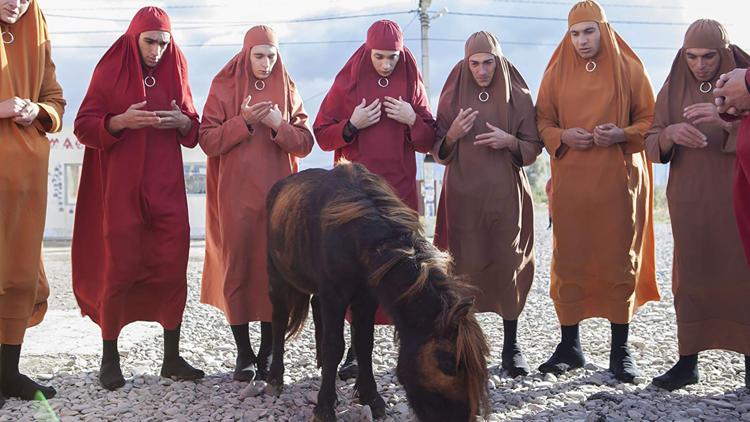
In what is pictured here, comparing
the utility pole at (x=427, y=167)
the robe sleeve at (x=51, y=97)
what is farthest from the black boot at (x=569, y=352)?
the utility pole at (x=427, y=167)

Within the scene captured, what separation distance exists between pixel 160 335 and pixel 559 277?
454 centimetres

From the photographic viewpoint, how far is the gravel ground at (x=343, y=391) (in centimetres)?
518

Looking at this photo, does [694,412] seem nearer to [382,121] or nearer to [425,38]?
[382,121]

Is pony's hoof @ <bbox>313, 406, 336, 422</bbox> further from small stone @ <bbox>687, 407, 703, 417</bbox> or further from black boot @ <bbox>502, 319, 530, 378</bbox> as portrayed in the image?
small stone @ <bbox>687, 407, 703, 417</bbox>

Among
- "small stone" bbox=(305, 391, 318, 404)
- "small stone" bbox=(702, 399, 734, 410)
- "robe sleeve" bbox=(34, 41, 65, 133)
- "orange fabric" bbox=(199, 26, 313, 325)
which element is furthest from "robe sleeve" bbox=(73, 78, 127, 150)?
"small stone" bbox=(702, 399, 734, 410)

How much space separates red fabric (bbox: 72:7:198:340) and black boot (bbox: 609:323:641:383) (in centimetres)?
361

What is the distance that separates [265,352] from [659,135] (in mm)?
3577

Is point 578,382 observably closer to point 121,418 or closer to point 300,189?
point 300,189

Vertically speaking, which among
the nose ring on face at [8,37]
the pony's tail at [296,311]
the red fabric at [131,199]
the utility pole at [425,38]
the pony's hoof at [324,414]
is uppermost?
the utility pole at [425,38]

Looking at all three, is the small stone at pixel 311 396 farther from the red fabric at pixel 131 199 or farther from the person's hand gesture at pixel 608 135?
the person's hand gesture at pixel 608 135

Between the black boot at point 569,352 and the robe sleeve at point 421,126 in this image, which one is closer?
the robe sleeve at point 421,126

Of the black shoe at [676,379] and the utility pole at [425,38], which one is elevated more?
the utility pole at [425,38]

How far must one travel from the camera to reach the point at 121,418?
5.17 metres

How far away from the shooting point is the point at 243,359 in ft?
19.7
